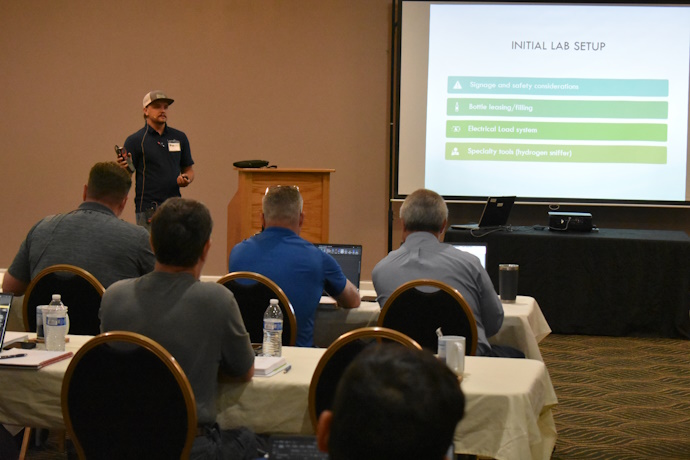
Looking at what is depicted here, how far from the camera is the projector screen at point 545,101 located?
743cm

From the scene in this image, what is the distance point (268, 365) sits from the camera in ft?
8.49

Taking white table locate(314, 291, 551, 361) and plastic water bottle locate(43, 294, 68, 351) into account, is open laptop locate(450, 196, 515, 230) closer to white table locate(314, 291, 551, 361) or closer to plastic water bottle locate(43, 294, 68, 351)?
white table locate(314, 291, 551, 361)

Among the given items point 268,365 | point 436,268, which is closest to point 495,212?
point 436,268

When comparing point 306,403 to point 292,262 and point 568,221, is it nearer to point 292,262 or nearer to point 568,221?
point 292,262

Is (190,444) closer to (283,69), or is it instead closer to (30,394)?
(30,394)

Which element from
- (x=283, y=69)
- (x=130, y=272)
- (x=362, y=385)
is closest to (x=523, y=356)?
(x=130, y=272)

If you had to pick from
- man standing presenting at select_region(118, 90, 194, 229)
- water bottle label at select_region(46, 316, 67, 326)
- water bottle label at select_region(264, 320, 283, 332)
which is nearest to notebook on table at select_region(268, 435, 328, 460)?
water bottle label at select_region(264, 320, 283, 332)

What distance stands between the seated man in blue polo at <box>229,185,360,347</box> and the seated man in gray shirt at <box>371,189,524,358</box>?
8.3 inches

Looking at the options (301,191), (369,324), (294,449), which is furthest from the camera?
(301,191)

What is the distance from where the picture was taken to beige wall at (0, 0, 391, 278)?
8055 mm

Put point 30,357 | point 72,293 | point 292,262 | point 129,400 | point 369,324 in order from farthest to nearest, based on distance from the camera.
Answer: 1. point 369,324
2. point 292,262
3. point 72,293
4. point 30,357
5. point 129,400

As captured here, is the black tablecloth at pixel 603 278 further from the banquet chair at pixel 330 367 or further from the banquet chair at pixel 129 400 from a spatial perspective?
the banquet chair at pixel 129 400

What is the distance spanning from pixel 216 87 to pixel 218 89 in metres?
0.03

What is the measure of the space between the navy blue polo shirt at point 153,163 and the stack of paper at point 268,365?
3.89 meters
